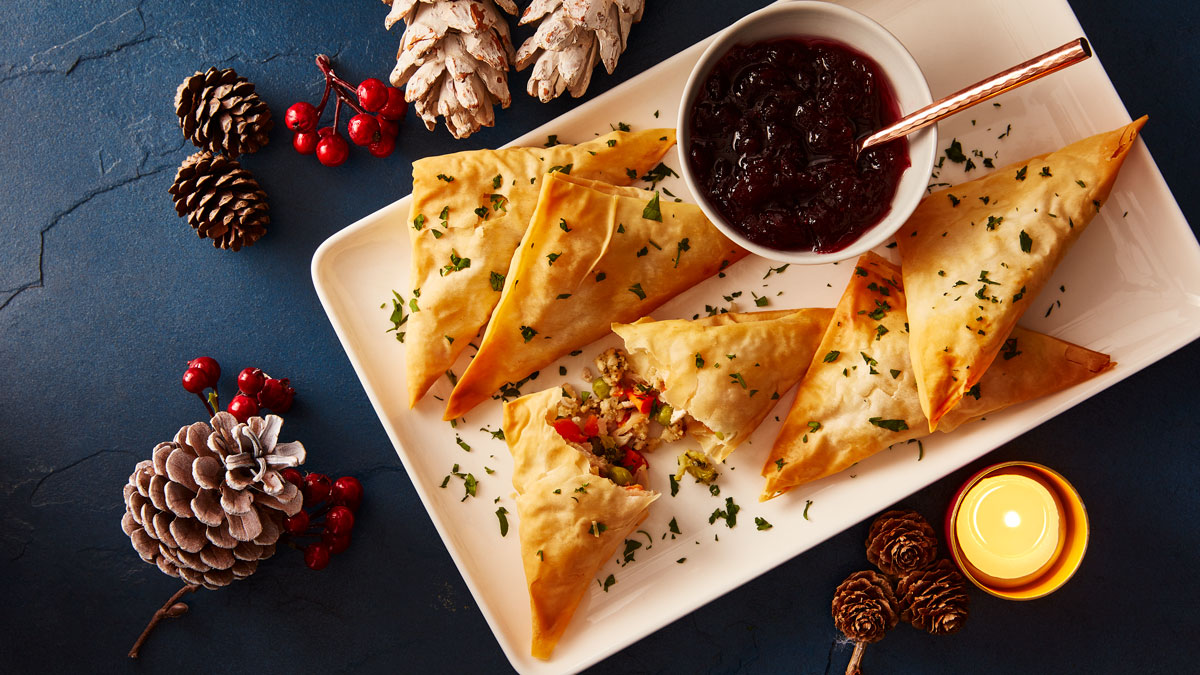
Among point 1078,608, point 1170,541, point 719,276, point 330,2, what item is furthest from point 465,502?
point 1170,541

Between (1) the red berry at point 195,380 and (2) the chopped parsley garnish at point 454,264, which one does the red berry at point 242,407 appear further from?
(2) the chopped parsley garnish at point 454,264

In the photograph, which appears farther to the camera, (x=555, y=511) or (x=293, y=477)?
(x=293, y=477)

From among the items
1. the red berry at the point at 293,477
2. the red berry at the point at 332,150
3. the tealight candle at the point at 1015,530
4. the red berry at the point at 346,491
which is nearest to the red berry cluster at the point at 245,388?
the red berry at the point at 293,477

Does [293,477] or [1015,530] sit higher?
[293,477]

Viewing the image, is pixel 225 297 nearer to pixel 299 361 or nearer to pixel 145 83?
pixel 299 361

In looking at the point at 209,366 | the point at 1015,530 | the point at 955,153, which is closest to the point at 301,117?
the point at 209,366

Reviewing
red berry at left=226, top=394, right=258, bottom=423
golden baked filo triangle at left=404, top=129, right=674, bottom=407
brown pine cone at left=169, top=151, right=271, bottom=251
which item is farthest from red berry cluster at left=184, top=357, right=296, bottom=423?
golden baked filo triangle at left=404, top=129, right=674, bottom=407

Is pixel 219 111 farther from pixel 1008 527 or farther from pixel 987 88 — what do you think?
pixel 1008 527
